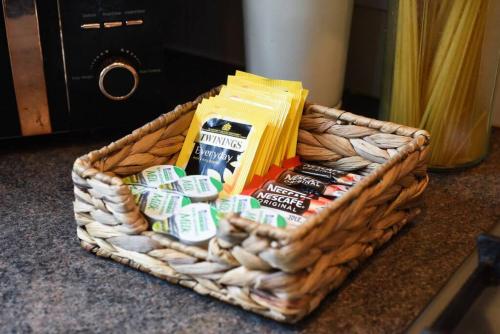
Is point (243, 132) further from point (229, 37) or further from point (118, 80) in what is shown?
point (229, 37)

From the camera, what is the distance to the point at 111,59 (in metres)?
0.91

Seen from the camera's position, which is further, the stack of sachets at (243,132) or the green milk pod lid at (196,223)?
the stack of sachets at (243,132)

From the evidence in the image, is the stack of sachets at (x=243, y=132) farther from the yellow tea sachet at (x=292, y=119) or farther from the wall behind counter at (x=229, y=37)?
the wall behind counter at (x=229, y=37)

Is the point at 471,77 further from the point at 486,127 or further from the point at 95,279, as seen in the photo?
the point at 95,279

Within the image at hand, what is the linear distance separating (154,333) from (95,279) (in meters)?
0.11

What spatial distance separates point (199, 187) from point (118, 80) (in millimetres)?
211

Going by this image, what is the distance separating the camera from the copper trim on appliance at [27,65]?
2.84 ft

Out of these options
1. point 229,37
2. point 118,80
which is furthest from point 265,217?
point 229,37

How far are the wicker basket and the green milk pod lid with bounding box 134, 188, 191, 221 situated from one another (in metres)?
0.02

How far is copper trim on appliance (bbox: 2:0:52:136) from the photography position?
865 millimetres

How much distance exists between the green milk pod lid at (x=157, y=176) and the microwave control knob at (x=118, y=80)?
0.14 meters

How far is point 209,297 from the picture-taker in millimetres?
707

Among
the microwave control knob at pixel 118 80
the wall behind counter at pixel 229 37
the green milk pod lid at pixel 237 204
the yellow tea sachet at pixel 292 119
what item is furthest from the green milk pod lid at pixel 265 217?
the wall behind counter at pixel 229 37

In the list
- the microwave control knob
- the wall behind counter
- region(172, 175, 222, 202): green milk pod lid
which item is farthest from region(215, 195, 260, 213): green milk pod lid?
the wall behind counter
